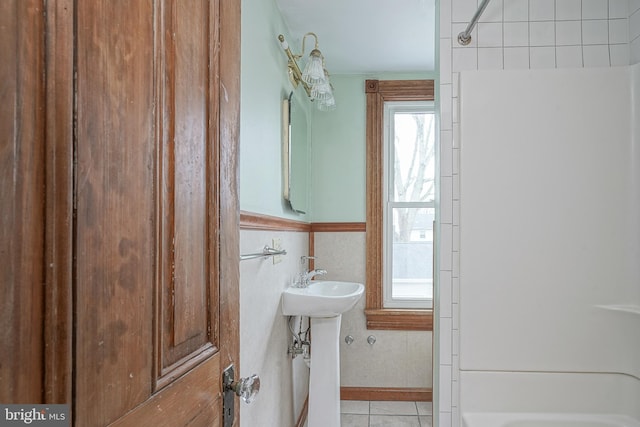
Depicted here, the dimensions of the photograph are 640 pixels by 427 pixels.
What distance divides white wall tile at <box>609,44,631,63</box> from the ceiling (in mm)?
992

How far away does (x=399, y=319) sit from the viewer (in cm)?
335

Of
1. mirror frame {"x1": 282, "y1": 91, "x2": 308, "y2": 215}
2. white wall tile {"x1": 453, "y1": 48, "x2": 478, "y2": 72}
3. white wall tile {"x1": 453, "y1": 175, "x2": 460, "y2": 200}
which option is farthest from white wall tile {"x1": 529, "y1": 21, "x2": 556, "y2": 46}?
mirror frame {"x1": 282, "y1": 91, "x2": 308, "y2": 215}

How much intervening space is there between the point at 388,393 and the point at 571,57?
8.64 feet

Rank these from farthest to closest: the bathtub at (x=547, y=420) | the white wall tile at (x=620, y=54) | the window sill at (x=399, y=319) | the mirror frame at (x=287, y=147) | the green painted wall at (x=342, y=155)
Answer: the green painted wall at (x=342, y=155) → the window sill at (x=399, y=319) → the mirror frame at (x=287, y=147) → the white wall tile at (x=620, y=54) → the bathtub at (x=547, y=420)

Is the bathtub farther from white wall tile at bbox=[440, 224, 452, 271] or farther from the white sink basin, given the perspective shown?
the white sink basin

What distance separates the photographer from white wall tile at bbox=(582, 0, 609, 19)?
170 centimetres

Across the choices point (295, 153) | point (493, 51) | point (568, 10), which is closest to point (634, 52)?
point (568, 10)

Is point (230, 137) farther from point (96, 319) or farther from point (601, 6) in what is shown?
point (601, 6)

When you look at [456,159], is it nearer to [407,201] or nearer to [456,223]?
[456,223]

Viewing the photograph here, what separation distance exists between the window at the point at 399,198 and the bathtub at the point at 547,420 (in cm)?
174

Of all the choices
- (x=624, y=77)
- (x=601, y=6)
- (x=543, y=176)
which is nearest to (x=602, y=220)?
(x=543, y=176)

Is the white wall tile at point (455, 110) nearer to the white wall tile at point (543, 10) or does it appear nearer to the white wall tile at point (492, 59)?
the white wall tile at point (492, 59)

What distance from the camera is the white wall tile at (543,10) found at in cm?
171

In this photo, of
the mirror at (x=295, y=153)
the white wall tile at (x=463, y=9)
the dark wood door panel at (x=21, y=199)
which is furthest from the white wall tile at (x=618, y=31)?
the dark wood door panel at (x=21, y=199)
